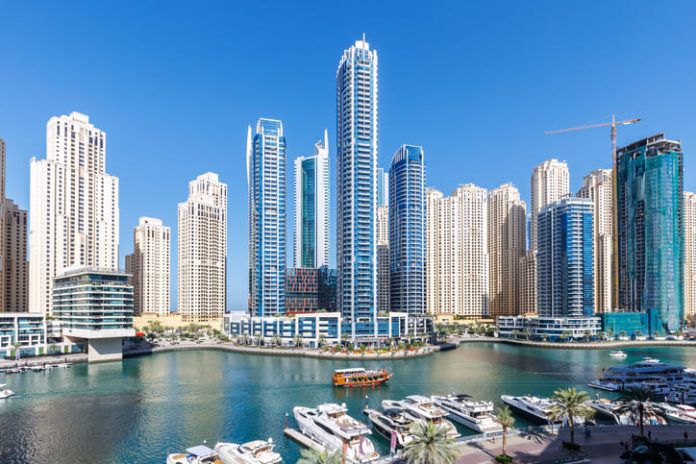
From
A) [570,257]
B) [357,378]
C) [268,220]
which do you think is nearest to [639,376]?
[357,378]

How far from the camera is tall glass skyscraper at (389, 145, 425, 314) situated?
15825cm

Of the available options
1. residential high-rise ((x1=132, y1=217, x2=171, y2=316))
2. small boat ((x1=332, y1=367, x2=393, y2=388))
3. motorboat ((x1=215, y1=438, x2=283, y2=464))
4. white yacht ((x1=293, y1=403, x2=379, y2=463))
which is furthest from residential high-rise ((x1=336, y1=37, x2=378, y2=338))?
motorboat ((x1=215, y1=438, x2=283, y2=464))

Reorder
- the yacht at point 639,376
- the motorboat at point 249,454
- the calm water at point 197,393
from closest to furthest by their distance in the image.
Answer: the motorboat at point 249,454
the calm water at point 197,393
the yacht at point 639,376

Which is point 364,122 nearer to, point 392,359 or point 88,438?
point 392,359

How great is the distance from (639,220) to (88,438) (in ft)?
588

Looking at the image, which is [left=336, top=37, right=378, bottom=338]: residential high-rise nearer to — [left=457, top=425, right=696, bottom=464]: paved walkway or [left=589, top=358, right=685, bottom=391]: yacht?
[left=589, top=358, right=685, bottom=391]: yacht

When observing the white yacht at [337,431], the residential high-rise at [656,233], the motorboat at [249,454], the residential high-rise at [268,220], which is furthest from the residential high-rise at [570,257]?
the motorboat at [249,454]

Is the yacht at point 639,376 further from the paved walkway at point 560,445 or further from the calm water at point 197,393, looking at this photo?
the paved walkway at point 560,445

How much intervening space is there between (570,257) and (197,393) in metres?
133

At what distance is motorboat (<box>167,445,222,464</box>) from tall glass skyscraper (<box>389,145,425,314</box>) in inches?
4654

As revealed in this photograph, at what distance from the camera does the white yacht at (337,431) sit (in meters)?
45.1

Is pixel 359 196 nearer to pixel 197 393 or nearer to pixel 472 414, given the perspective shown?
pixel 197 393

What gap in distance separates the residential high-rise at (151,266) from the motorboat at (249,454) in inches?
5860

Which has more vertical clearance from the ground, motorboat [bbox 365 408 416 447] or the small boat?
motorboat [bbox 365 408 416 447]
